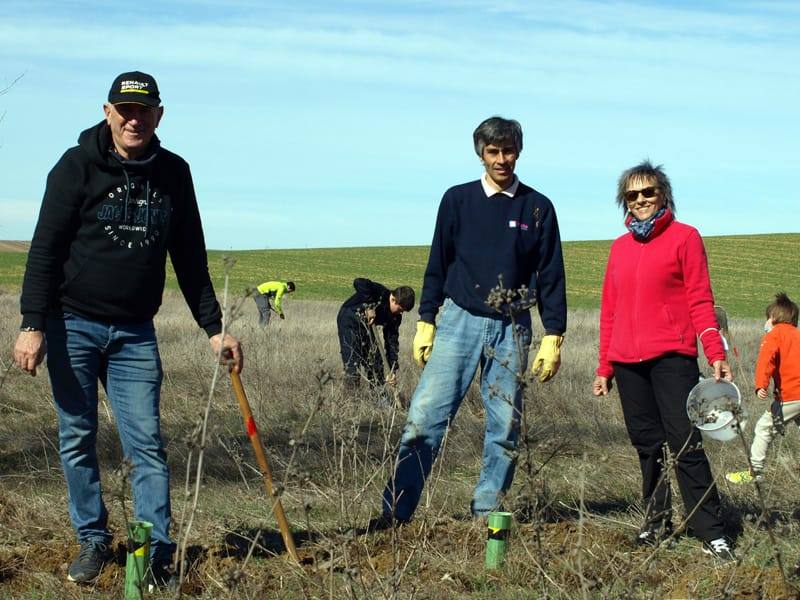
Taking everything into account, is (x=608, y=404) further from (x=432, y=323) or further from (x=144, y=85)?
(x=144, y=85)

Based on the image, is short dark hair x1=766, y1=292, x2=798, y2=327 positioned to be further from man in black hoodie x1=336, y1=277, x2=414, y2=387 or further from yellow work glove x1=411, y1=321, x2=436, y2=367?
yellow work glove x1=411, y1=321, x2=436, y2=367

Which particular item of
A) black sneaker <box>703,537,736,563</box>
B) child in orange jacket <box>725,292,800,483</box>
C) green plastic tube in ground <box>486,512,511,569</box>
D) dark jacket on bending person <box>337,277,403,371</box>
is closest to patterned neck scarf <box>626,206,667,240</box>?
black sneaker <box>703,537,736,563</box>

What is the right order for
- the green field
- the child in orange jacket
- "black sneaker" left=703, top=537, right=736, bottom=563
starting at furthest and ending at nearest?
the green field
the child in orange jacket
"black sneaker" left=703, top=537, right=736, bottom=563

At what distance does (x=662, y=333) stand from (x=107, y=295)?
7.67 ft

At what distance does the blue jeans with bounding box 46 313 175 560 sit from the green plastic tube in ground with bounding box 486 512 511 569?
1197 mm

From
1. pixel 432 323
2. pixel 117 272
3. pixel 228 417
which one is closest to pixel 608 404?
pixel 228 417

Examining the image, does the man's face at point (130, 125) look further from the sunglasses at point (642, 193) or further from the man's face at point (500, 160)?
the sunglasses at point (642, 193)

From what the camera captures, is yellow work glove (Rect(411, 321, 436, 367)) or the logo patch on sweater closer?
the logo patch on sweater

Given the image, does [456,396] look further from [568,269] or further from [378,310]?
[568,269]

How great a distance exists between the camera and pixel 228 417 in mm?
8672

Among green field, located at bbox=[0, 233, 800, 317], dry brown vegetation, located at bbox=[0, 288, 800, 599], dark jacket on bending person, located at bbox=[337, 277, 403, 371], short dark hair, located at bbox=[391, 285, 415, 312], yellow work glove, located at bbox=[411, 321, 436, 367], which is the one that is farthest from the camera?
green field, located at bbox=[0, 233, 800, 317]

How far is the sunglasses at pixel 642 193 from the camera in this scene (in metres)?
4.99

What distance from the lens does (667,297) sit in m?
5.00

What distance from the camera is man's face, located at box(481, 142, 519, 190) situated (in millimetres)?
4945
